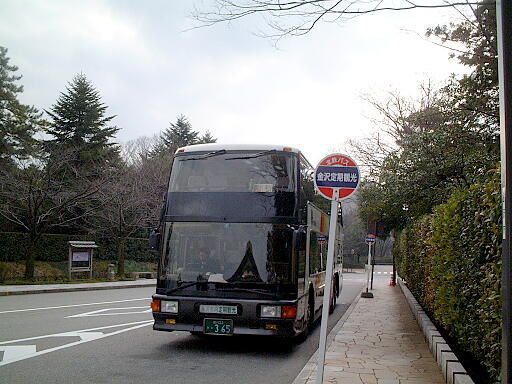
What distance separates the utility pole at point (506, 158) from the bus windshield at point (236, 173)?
18.2 feet

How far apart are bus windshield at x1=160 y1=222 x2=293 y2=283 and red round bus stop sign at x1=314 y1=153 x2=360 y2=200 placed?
7.03ft

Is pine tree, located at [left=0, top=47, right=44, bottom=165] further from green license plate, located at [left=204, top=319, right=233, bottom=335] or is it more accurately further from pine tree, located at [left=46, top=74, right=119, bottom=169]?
green license plate, located at [left=204, top=319, right=233, bottom=335]

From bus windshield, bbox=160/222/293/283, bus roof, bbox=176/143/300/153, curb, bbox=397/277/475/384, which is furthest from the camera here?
bus roof, bbox=176/143/300/153

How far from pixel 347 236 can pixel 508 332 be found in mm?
75284

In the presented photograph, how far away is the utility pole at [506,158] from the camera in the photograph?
3523mm

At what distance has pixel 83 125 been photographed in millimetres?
39625

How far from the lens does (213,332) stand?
8641 mm

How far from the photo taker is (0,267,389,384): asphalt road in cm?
702

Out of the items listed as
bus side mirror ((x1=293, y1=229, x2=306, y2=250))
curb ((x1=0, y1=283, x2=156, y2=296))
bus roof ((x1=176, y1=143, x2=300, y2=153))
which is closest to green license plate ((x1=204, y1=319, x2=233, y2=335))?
bus side mirror ((x1=293, y1=229, x2=306, y2=250))

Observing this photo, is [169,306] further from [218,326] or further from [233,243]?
[233,243]

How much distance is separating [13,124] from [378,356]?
3297 centimetres

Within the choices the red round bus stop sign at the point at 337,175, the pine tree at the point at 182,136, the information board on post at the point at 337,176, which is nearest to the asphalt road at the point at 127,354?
the information board on post at the point at 337,176

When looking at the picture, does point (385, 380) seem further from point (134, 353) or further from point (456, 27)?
point (456, 27)

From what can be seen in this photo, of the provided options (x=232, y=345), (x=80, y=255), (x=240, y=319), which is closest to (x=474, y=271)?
(x=240, y=319)
